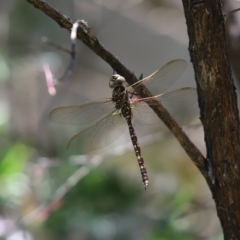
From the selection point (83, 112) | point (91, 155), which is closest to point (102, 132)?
point (83, 112)

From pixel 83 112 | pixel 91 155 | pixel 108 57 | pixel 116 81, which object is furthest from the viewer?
pixel 91 155

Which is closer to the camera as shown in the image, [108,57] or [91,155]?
[108,57]

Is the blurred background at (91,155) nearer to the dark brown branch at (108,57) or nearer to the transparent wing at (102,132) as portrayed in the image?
the transparent wing at (102,132)

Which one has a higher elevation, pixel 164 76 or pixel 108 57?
pixel 164 76

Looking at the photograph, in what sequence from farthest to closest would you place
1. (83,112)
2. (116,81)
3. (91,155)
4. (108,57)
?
(91,155) < (83,112) < (116,81) < (108,57)

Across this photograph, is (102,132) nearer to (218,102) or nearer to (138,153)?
(138,153)

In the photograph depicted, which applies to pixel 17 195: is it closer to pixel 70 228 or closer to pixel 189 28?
pixel 70 228
